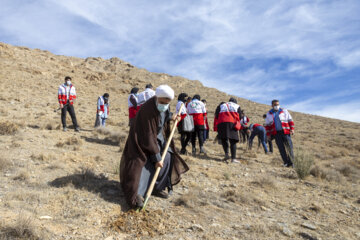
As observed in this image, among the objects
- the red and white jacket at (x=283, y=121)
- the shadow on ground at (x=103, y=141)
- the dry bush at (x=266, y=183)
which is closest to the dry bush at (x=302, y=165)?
the red and white jacket at (x=283, y=121)

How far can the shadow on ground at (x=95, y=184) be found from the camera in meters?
3.90

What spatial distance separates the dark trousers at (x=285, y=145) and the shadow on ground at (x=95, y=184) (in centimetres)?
499

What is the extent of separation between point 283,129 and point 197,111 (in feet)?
8.34

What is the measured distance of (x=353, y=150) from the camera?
1401 cm

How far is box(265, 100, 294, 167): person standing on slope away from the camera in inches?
291

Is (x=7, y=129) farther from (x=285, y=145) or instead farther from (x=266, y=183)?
(x=285, y=145)

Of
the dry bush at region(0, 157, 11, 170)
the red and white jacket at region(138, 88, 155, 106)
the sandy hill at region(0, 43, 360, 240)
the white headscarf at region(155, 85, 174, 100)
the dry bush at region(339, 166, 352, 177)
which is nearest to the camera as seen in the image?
the sandy hill at region(0, 43, 360, 240)

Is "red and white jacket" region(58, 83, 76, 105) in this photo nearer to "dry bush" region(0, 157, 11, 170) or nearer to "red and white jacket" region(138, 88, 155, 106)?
"red and white jacket" region(138, 88, 155, 106)

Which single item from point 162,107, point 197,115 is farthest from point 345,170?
point 162,107

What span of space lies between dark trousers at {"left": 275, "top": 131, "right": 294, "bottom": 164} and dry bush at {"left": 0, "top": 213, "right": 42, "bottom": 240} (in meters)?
6.50

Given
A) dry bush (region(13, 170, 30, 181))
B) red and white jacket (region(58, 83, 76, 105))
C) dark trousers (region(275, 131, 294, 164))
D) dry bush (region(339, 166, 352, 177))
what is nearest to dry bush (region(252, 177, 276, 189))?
dark trousers (region(275, 131, 294, 164))

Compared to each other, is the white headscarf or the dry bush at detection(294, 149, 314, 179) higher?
the white headscarf

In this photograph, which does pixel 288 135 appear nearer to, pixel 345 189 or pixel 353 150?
pixel 345 189

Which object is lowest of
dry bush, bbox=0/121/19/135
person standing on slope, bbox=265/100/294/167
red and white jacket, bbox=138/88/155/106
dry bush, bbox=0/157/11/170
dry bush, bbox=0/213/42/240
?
dry bush, bbox=0/213/42/240
